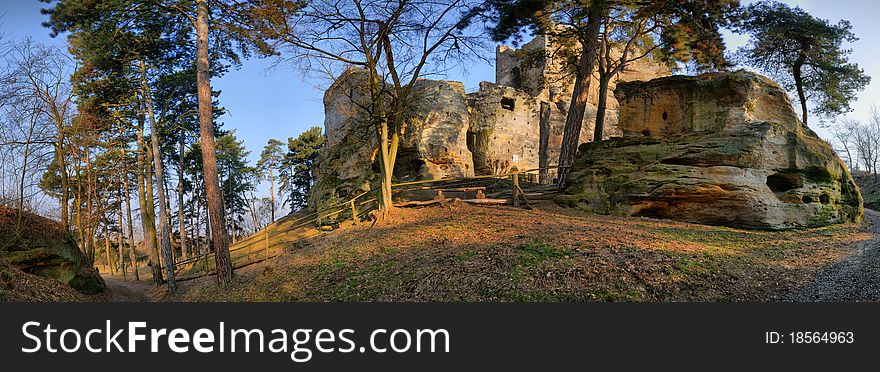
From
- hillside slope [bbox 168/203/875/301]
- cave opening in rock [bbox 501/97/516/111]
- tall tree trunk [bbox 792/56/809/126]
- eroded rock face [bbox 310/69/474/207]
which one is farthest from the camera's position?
cave opening in rock [bbox 501/97/516/111]

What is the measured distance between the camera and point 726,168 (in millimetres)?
9984

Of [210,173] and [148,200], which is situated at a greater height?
[210,173]

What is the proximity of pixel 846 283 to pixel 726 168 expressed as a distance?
4.67 metres

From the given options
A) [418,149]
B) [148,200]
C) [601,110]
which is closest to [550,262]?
[601,110]

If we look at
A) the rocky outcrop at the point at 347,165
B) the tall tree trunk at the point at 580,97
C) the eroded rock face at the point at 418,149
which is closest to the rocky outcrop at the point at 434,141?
the eroded rock face at the point at 418,149

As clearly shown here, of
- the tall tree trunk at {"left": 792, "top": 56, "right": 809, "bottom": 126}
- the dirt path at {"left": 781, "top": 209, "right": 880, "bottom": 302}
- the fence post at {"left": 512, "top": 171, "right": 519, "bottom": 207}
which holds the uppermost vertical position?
the tall tree trunk at {"left": 792, "top": 56, "right": 809, "bottom": 126}

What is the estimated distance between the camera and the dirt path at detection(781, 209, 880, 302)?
5.37 meters

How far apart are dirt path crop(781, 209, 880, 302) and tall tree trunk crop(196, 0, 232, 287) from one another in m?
10.5

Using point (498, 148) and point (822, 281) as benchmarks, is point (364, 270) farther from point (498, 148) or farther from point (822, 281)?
point (498, 148)

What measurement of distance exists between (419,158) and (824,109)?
1926cm

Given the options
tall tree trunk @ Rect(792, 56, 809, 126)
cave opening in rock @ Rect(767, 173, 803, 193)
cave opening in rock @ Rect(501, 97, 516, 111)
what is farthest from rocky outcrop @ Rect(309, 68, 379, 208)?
tall tree trunk @ Rect(792, 56, 809, 126)


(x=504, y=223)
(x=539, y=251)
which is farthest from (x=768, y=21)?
(x=539, y=251)

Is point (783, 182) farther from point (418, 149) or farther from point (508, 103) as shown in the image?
point (508, 103)

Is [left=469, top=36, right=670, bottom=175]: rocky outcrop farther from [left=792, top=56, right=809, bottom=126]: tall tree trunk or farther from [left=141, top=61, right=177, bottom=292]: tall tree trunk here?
[left=141, top=61, right=177, bottom=292]: tall tree trunk
